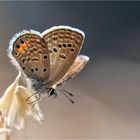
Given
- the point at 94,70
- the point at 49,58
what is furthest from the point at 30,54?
the point at 94,70

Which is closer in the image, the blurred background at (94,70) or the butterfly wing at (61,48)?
the butterfly wing at (61,48)

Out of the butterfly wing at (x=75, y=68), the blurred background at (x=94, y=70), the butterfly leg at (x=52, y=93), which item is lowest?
the blurred background at (x=94, y=70)

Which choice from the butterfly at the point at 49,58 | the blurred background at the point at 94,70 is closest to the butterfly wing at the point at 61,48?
the butterfly at the point at 49,58

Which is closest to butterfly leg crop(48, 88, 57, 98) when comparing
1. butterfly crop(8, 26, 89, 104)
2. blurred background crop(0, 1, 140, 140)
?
butterfly crop(8, 26, 89, 104)

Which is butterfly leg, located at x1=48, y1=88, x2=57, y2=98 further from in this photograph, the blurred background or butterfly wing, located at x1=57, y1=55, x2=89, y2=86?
the blurred background

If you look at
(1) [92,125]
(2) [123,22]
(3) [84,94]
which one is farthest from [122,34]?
(1) [92,125]

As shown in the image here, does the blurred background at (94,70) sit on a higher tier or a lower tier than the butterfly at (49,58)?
lower

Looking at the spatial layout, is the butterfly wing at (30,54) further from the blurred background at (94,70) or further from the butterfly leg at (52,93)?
the blurred background at (94,70)
